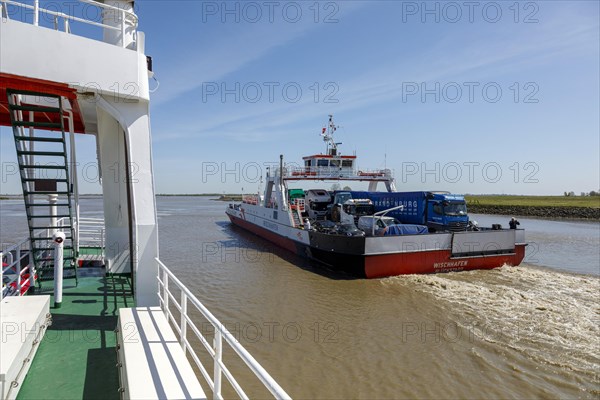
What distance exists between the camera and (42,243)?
8.37 meters

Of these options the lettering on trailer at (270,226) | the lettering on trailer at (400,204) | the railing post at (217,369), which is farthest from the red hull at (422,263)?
the railing post at (217,369)

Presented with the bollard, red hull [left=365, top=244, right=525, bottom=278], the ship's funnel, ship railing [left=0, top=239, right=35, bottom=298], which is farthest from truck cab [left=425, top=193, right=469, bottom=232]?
ship railing [left=0, top=239, right=35, bottom=298]

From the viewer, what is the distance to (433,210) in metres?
16.4

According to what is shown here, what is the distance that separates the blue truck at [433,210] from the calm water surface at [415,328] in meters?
2.62

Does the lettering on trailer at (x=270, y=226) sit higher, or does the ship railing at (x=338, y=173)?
the ship railing at (x=338, y=173)

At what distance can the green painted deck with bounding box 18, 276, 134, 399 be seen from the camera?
365cm

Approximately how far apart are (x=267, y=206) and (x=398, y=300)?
13.0 m

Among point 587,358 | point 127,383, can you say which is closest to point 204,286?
point 127,383

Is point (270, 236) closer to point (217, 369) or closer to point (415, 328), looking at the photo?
point (415, 328)

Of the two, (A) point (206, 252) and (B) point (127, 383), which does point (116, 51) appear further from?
(A) point (206, 252)

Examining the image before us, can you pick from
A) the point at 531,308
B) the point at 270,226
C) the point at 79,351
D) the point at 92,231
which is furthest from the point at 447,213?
the point at 79,351

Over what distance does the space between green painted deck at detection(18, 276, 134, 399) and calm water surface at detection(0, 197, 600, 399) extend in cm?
285

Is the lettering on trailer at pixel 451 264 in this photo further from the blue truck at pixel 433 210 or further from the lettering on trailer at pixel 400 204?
the lettering on trailer at pixel 400 204

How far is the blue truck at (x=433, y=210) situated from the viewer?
51.9 feet
